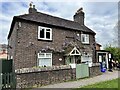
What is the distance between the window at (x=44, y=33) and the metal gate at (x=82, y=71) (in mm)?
4840

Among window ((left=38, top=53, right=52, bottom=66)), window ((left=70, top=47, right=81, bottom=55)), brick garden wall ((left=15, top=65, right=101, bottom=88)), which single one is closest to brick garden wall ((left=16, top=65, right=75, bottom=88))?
brick garden wall ((left=15, top=65, right=101, bottom=88))

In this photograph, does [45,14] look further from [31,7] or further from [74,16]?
[74,16]

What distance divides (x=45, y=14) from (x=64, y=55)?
19.9ft

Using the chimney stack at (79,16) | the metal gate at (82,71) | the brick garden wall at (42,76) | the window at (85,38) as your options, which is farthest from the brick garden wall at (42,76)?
the chimney stack at (79,16)

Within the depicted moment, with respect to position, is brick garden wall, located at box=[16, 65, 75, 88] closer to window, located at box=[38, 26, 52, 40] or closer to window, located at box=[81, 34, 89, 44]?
window, located at box=[38, 26, 52, 40]

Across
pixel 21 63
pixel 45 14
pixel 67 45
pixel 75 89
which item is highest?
pixel 45 14

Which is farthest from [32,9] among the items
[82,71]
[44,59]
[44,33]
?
[82,71]

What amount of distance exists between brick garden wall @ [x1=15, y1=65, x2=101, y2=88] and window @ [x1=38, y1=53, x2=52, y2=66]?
3.53 meters

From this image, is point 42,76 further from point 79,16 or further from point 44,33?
point 79,16

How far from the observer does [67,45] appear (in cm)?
2252

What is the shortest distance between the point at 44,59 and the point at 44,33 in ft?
9.38

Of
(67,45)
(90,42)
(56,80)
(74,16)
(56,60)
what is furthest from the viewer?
(74,16)

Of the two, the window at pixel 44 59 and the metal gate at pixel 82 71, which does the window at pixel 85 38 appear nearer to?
the metal gate at pixel 82 71

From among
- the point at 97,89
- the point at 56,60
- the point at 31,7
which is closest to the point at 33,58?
the point at 56,60
